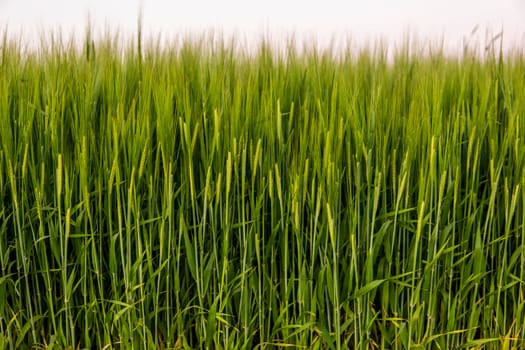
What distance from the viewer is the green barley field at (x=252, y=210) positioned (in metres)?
1.72

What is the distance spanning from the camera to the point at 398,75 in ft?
6.31

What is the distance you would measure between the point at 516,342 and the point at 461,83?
71cm

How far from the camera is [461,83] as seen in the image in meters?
1.88

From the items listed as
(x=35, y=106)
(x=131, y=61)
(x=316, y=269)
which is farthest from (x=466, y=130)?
(x=35, y=106)

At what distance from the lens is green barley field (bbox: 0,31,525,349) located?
1.72 meters

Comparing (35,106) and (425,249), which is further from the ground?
(35,106)

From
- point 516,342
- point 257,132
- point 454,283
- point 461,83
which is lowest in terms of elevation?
point 516,342

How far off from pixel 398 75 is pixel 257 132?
0.46 meters

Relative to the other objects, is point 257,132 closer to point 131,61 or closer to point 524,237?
point 131,61

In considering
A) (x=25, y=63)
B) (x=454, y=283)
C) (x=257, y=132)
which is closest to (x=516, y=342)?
(x=454, y=283)

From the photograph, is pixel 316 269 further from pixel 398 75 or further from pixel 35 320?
pixel 35 320

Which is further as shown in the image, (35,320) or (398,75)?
(398,75)

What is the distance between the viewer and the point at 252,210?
171cm

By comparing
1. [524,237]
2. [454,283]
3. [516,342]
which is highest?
[524,237]
